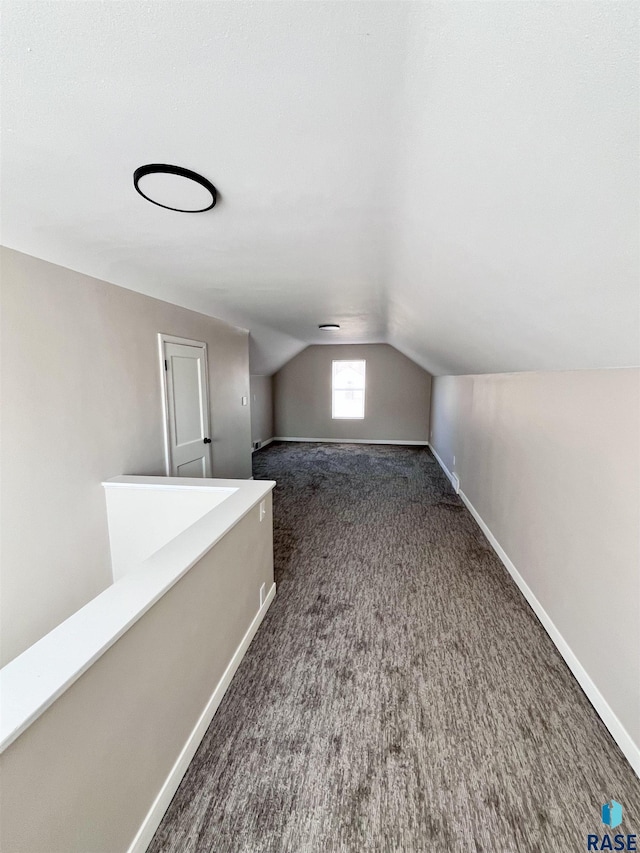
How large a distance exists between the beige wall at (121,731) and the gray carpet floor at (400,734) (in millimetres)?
232

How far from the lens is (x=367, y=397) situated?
7.81m

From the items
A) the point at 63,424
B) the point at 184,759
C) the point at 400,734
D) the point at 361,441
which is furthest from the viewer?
the point at 361,441

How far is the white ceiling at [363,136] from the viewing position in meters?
0.65

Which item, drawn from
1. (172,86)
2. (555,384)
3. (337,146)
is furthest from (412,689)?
(172,86)

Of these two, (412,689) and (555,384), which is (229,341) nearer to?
(555,384)

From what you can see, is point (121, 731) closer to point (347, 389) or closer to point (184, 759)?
point (184, 759)

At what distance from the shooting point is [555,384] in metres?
2.19

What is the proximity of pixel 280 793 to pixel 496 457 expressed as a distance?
9.01 ft

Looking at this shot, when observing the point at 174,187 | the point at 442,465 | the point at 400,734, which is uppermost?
the point at 174,187

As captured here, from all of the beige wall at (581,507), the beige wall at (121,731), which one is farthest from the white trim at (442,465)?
the beige wall at (121,731)

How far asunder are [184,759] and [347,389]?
692 centimetres

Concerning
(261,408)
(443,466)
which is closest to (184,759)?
(443,466)

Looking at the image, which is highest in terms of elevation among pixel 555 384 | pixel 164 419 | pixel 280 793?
pixel 555 384

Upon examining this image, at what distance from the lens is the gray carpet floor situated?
48.6 inches
